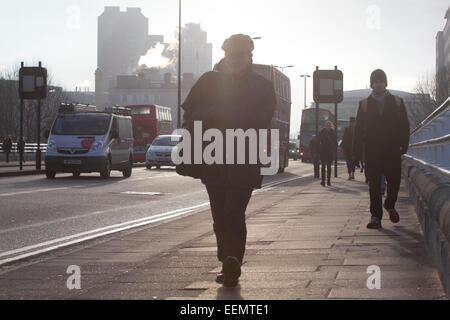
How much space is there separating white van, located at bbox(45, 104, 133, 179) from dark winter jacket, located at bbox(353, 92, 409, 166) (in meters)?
16.6

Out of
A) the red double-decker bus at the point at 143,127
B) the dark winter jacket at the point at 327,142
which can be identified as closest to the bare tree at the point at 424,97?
the red double-decker bus at the point at 143,127

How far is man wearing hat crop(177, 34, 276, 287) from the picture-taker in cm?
612

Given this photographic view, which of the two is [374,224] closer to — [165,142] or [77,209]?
[77,209]

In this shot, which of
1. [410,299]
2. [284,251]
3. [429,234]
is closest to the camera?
[410,299]

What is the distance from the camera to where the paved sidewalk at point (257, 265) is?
5.78 metres

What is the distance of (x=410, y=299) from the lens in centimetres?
524

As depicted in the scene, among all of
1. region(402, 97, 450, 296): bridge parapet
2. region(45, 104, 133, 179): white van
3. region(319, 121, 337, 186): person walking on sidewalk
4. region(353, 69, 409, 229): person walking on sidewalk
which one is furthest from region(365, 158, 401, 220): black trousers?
region(45, 104, 133, 179): white van

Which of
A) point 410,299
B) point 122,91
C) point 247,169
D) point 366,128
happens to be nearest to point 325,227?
point 366,128

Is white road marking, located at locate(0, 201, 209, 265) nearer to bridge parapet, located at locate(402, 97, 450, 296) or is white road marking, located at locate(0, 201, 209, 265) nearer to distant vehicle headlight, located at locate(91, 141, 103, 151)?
bridge parapet, located at locate(402, 97, 450, 296)

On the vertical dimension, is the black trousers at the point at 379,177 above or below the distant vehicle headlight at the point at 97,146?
below

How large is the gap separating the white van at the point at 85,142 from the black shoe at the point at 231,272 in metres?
20.1

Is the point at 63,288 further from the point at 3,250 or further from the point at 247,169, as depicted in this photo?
the point at 3,250

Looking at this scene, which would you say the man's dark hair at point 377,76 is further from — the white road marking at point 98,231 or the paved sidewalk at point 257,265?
the white road marking at point 98,231
